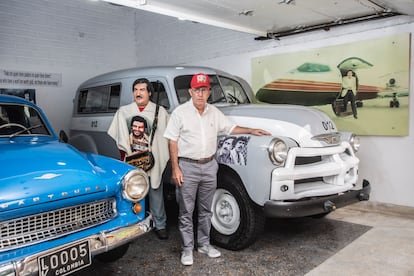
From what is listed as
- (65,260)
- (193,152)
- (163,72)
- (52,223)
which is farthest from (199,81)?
(65,260)

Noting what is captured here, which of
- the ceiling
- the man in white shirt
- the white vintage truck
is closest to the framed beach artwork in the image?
the ceiling

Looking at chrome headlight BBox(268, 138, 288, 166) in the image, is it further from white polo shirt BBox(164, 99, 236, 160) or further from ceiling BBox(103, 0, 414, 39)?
ceiling BBox(103, 0, 414, 39)

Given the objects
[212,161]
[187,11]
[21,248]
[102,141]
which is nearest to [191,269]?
[212,161]

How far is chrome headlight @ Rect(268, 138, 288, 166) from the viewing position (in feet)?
9.78

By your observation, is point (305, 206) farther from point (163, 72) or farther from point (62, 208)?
point (163, 72)

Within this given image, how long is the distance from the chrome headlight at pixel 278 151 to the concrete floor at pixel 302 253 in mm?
926

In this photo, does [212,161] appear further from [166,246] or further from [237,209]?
[166,246]

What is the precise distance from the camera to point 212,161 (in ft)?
10.2

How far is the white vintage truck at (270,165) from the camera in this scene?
117 inches

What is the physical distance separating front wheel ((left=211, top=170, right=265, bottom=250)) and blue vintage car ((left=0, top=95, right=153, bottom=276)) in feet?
3.16

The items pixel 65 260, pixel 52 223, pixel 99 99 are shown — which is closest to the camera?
pixel 65 260

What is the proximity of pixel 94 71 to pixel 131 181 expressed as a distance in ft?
18.4

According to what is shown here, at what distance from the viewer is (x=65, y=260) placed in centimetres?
206

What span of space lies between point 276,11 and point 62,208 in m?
3.19
